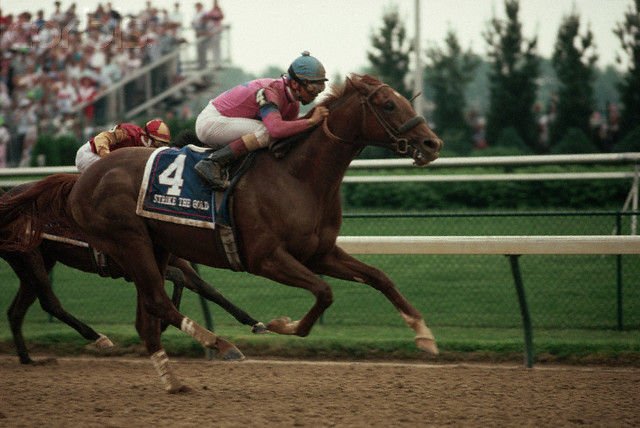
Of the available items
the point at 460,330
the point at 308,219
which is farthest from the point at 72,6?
the point at 308,219

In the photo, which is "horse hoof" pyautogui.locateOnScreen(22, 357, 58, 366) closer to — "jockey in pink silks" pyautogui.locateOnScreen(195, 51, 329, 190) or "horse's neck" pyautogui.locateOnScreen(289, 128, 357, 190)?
"jockey in pink silks" pyautogui.locateOnScreen(195, 51, 329, 190)

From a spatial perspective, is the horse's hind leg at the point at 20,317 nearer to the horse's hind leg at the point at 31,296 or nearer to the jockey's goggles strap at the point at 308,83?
the horse's hind leg at the point at 31,296

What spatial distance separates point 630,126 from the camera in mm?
18266

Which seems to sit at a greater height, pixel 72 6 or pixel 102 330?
pixel 72 6

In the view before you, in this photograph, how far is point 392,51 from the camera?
827 inches

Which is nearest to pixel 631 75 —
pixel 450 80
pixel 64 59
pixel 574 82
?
pixel 574 82

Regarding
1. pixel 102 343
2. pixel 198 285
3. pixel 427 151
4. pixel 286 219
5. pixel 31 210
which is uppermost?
pixel 427 151

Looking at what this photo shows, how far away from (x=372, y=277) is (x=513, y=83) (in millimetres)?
14452

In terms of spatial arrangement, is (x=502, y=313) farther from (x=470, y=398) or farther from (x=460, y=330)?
(x=470, y=398)

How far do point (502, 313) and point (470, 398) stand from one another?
295 cm

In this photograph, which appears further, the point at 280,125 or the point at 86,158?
the point at 86,158

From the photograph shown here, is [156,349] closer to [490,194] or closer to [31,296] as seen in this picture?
[31,296]

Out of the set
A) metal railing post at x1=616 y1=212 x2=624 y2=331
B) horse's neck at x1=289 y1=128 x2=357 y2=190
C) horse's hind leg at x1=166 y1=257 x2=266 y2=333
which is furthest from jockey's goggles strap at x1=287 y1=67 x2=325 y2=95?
metal railing post at x1=616 y1=212 x2=624 y2=331

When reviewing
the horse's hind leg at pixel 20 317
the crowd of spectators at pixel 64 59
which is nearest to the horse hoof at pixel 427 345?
the horse's hind leg at pixel 20 317
